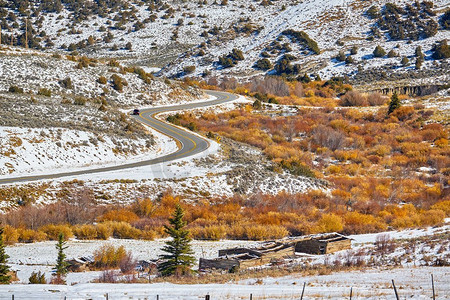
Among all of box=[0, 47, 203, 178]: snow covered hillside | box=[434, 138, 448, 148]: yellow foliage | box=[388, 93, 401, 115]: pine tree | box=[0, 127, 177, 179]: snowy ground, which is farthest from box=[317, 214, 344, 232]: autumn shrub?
box=[388, 93, 401, 115]: pine tree

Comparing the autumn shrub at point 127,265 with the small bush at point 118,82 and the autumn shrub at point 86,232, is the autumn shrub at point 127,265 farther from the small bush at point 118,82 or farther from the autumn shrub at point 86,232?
the small bush at point 118,82

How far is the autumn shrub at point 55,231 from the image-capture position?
27.5 m

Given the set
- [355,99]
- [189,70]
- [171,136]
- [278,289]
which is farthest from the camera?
[189,70]

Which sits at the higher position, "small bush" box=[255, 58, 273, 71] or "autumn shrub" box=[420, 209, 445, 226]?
"small bush" box=[255, 58, 273, 71]

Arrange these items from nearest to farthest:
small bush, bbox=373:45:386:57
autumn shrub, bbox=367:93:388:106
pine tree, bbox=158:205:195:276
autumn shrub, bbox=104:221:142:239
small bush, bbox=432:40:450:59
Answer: pine tree, bbox=158:205:195:276
autumn shrub, bbox=104:221:142:239
autumn shrub, bbox=367:93:388:106
small bush, bbox=432:40:450:59
small bush, bbox=373:45:386:57

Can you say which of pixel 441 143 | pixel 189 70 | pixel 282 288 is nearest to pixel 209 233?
pixel 282 288

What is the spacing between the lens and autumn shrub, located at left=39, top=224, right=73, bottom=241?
27.5 meters

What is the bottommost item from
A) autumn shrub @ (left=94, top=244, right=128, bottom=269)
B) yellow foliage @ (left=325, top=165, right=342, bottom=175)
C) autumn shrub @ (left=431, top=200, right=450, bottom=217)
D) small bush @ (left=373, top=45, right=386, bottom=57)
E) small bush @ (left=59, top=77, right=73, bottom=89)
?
yellow foliage @ (left=325, top=165, right=342, bottom=175)

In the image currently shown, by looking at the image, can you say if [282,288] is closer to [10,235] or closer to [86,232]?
[86,232]

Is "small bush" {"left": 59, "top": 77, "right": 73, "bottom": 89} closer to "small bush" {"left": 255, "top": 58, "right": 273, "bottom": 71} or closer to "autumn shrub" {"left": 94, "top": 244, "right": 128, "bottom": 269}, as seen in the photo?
"autumn shrub" {"left": 94, "top": 244, "right": 128, "bottom": 269}

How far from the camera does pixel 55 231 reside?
27.7 m

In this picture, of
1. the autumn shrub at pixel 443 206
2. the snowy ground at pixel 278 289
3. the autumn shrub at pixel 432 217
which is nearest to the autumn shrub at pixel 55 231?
the snowy ground at pixel 278 289

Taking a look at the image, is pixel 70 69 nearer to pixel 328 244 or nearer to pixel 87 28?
pixel 328 244

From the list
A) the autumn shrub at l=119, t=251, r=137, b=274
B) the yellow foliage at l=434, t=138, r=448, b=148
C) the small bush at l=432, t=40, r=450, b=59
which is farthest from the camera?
the small bush at l=432, t=40, r=450, b=59
